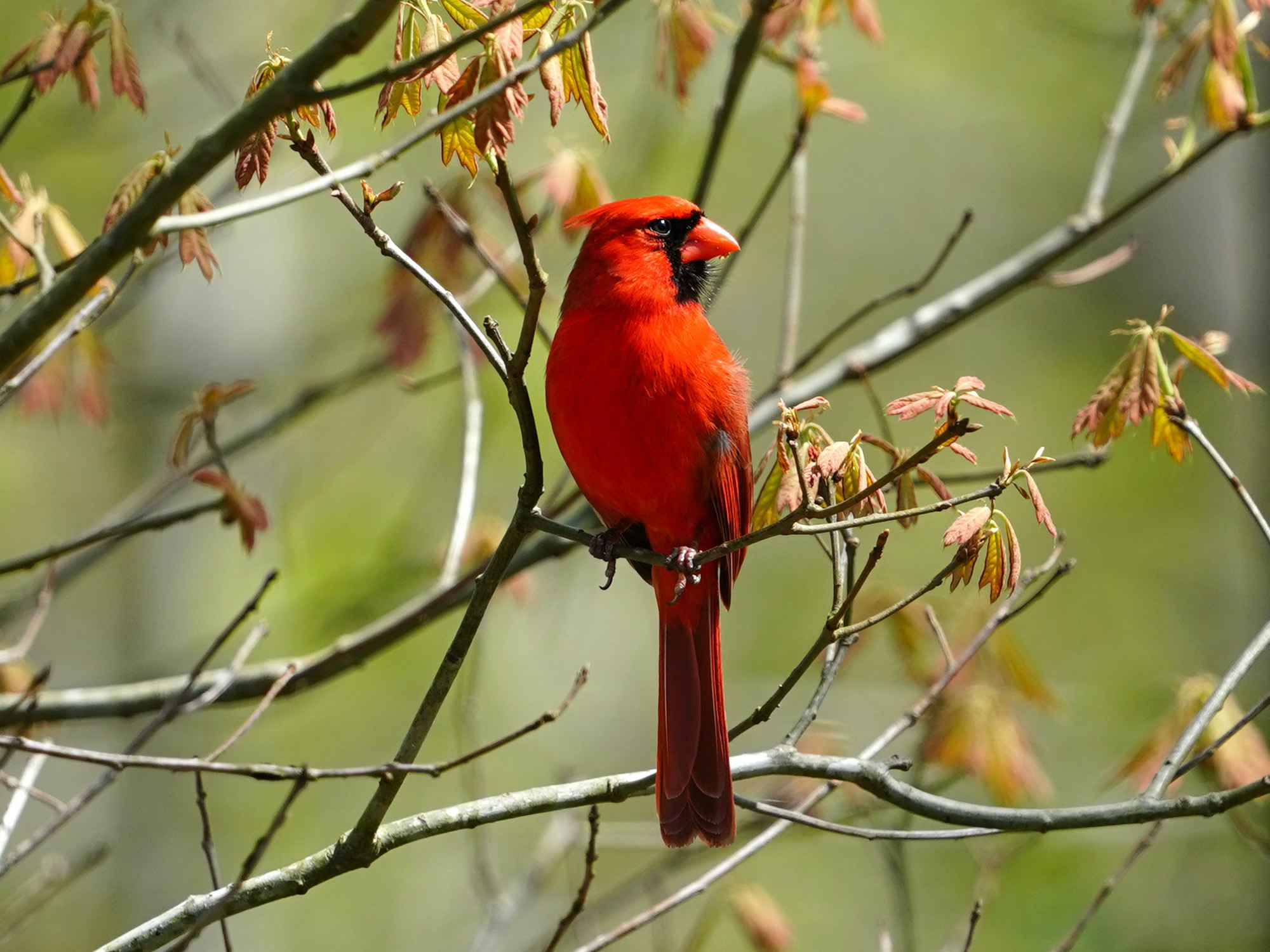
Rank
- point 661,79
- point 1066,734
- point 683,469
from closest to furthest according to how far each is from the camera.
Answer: point 683,469 → point 661,79 → point 1066,734

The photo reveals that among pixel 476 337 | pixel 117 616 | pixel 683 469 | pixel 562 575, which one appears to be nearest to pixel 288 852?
pixel 117 616

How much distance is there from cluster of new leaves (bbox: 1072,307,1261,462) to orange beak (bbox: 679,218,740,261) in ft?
3.18

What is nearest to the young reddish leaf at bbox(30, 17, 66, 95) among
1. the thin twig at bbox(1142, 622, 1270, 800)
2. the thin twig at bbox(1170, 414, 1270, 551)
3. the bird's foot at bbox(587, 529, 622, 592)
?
the bird's foot at bbox(587, 529, 622, 592)

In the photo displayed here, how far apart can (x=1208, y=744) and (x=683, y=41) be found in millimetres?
2141

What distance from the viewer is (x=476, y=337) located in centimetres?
176

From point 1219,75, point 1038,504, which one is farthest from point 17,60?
point 1219,75

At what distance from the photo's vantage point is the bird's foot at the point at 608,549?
267 cm

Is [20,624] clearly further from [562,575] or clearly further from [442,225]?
[442,225]

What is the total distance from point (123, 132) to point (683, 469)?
3.35m

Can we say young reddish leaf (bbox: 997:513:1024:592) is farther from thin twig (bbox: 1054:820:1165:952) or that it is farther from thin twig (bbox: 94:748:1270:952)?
thin twig (bbox: 1054:820:1165:952)

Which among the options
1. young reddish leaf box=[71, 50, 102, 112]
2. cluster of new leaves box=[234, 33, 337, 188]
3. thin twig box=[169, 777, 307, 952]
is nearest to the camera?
thin twig box=[169, 777, 307, 952]

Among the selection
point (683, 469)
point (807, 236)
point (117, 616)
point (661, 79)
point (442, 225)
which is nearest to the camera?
point (683, 469)

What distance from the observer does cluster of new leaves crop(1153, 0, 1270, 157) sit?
269cm

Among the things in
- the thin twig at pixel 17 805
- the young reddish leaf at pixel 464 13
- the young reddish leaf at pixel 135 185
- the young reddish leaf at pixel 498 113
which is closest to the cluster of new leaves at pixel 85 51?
the young reddish leaf at pixel 135 185
